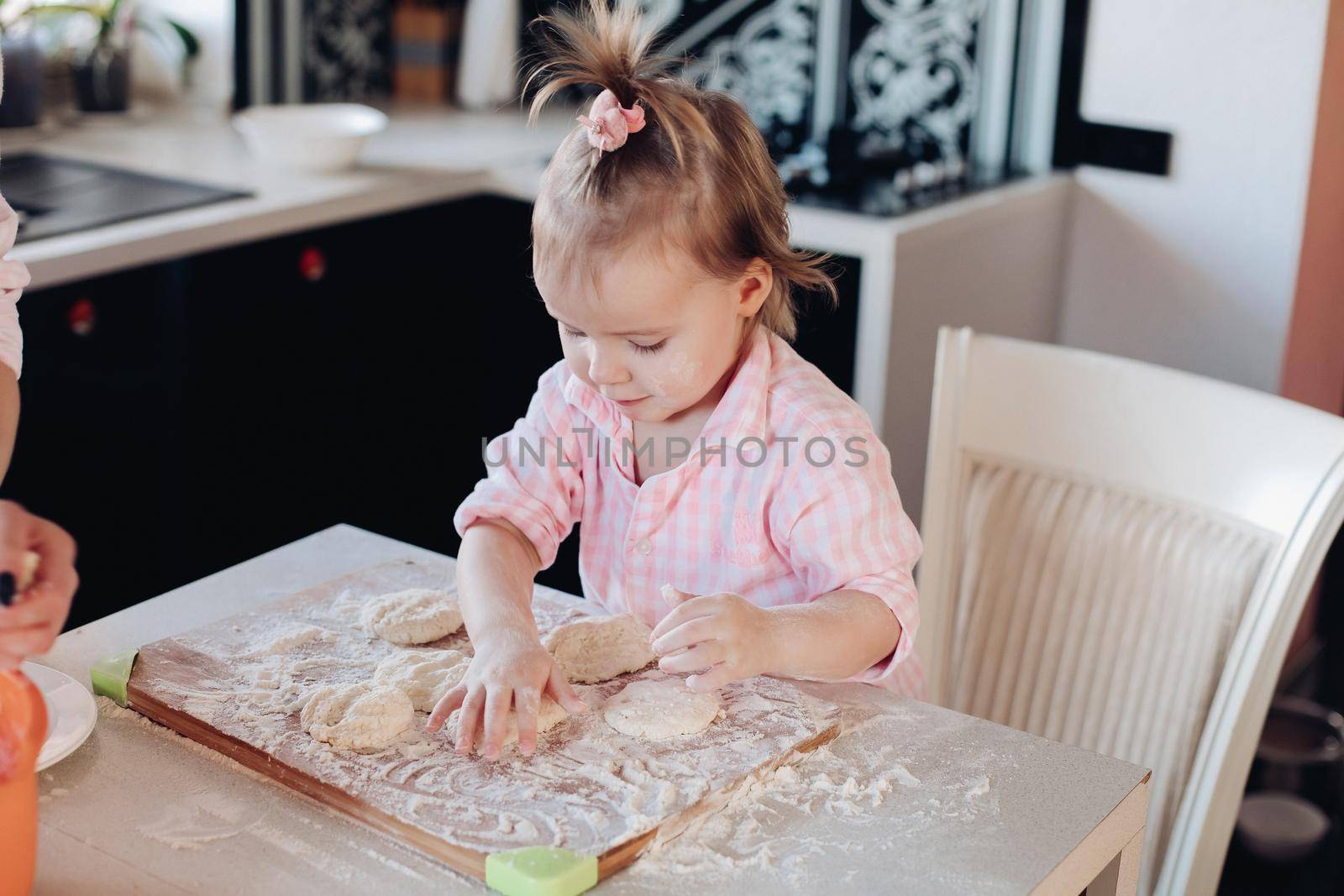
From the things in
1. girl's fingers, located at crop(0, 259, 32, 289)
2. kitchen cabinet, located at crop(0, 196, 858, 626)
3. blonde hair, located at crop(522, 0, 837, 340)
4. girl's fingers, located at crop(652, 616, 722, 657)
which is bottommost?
kitchen cabinet, located at crop(0, 196, 858, 626)

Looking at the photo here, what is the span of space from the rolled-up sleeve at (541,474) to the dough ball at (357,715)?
11.4 inches

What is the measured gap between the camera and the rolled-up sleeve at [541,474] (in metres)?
1.21

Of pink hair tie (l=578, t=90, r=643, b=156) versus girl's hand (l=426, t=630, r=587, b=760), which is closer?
girl's hand (l=426, t=630, r=587, b=760)

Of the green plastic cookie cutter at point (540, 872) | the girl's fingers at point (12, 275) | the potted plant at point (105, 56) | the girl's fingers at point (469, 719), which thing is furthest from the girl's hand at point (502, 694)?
the potted plant at point (105, 56)

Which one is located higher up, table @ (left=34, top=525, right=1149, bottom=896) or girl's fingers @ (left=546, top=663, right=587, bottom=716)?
girl's fingers @ (left=546, top=663, right=587, bottom=716)

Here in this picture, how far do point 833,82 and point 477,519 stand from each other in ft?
5.24

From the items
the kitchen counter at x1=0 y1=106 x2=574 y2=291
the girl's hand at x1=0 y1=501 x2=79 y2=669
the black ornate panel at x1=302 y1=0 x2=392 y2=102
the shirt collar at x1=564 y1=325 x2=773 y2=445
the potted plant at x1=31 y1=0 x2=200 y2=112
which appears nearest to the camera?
the girl's hand at x1=0 y1=501 x2=79 y2=669

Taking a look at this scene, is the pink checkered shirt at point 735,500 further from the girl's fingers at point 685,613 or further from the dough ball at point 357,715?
the dough ball at point 357,715

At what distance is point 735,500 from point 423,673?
317mm

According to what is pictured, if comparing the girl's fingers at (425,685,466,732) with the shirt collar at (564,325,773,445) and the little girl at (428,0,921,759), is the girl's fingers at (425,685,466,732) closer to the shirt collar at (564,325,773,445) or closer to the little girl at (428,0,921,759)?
the little girl at (428,0,921,759)

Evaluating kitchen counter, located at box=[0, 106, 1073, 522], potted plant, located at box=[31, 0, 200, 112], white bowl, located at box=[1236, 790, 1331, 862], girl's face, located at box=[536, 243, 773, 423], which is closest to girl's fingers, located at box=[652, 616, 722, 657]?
girl's face, located at box=[536, 243, 773, 423]

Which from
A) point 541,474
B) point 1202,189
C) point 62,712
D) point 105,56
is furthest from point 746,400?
point 105,56

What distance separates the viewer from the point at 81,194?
6.86 feet

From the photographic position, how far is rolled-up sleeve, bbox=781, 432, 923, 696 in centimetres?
110
